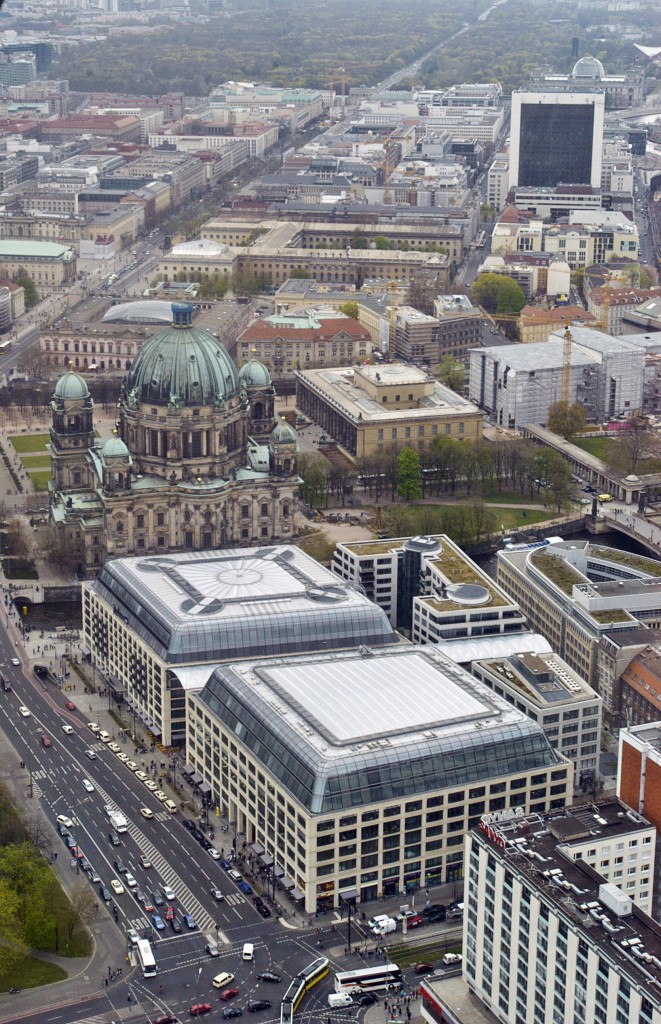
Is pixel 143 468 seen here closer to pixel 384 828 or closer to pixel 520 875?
pixel 384 828

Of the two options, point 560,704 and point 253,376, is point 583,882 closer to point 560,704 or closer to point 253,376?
point 560,704

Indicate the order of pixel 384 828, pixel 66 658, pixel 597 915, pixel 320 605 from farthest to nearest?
pixel 66 658 < pixel 320 605 < pixel 384 828 < pixel 597 915

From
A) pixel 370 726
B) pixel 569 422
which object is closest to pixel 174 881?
pixel 370 726

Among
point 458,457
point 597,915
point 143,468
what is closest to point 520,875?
point 597,915

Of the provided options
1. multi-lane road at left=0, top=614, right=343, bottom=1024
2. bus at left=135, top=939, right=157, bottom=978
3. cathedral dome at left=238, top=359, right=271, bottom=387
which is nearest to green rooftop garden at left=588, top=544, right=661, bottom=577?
cathedral dome at left=238, top=359, right=271, bottom=387

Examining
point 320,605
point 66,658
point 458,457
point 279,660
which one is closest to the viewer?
point 279,660

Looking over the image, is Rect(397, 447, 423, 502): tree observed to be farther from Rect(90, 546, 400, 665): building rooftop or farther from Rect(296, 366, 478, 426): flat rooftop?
Rect(90, 546, 400, 665): building rooftop

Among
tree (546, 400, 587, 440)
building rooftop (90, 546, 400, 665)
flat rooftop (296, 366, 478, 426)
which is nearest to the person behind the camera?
building rooftop (90, 546, 400, 665)
